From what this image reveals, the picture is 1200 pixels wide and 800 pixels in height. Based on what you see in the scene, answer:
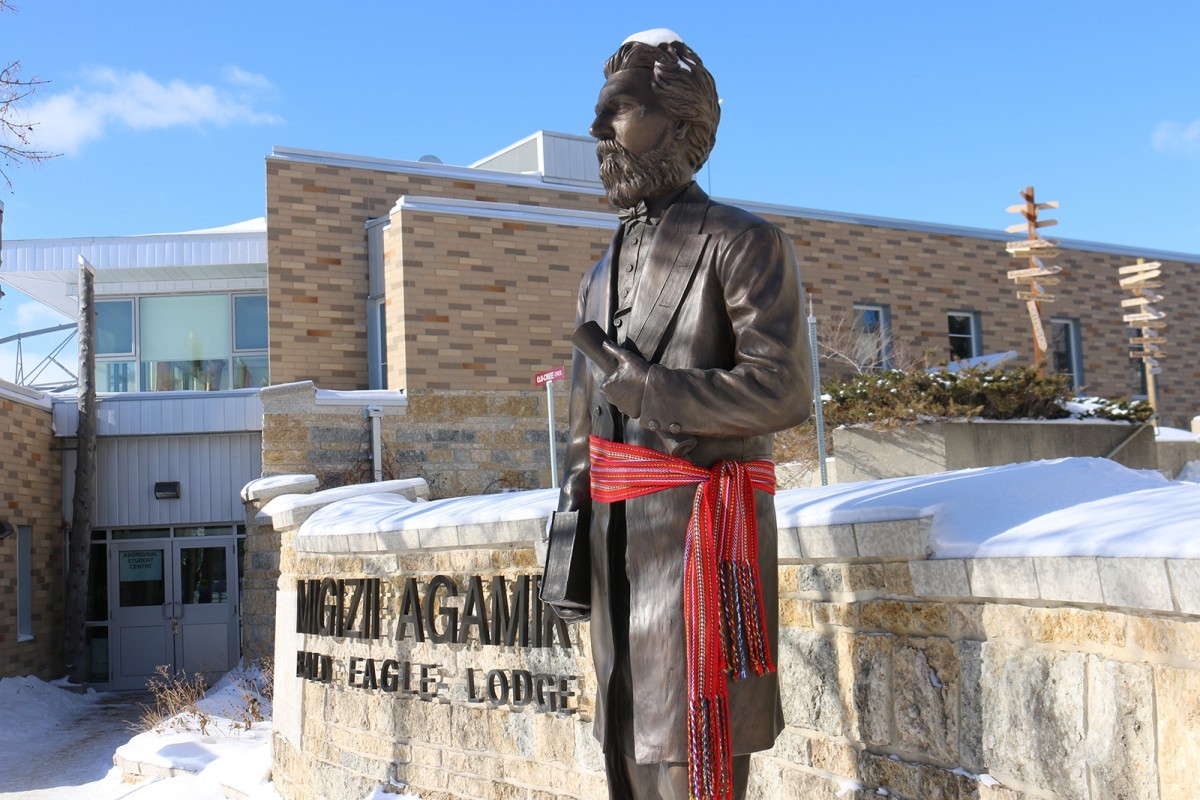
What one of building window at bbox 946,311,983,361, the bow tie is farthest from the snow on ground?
building window at bbox 946,311,983,361

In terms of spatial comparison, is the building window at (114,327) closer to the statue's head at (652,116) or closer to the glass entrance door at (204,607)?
the glass entrance door at (204,607)

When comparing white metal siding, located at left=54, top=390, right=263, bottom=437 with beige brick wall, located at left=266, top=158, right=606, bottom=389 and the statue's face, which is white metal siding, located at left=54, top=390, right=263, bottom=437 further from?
the statue's face

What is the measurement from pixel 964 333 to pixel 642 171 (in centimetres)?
1712

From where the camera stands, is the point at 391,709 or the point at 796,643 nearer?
the point at 796,643

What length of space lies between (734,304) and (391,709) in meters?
3.71

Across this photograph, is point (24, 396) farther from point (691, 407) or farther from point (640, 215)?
point (691, 407)

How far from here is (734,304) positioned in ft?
9.53

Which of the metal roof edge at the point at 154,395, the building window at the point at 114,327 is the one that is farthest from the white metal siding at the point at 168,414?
the building window at the point at 114,327

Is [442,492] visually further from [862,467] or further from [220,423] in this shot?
[862,467]

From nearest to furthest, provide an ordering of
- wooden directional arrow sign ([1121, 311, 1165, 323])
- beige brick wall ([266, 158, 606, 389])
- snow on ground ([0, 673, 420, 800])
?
snow on ground ([0, 673, 420, 800]), wooden directional arrow sign ([1121, 311, 1165, 323]), beige brick wall ([266, 158, 606, 389])

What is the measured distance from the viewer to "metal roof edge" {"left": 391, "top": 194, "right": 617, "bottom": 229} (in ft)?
48.3

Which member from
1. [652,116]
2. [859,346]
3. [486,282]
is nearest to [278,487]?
[486,282]

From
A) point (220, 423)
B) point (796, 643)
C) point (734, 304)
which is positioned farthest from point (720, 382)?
point (220, 423)

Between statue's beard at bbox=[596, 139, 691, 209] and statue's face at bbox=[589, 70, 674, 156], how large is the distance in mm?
19
